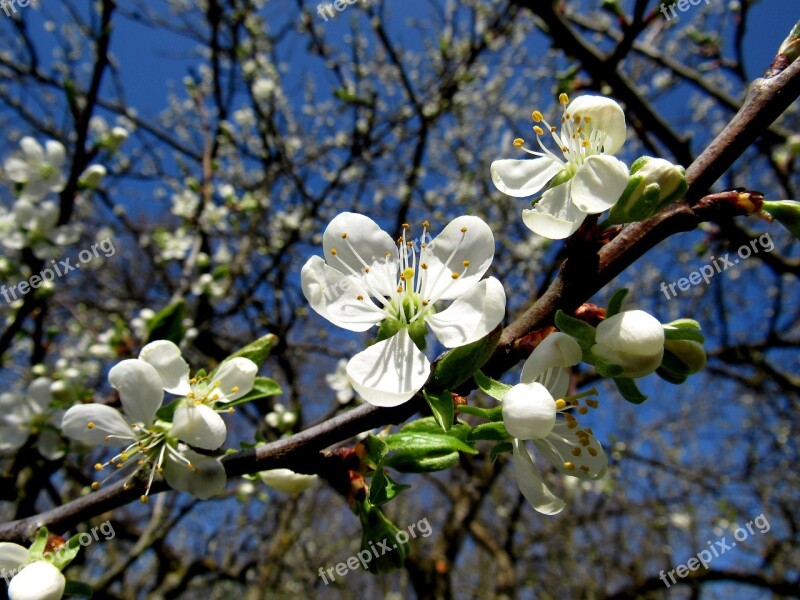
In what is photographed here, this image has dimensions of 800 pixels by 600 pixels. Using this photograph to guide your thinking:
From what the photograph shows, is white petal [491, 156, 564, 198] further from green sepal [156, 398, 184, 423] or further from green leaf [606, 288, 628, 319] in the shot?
green sepal [156, 398, 184, 423]

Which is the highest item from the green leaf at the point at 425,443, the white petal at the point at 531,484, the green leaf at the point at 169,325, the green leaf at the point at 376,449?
the green leaf at the point at 169,325

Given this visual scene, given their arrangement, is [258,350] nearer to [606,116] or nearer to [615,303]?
[615,303]

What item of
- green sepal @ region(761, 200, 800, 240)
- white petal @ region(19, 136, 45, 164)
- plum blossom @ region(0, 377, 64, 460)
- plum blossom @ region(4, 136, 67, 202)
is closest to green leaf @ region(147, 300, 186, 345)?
plum blossom @ region(0, 377, 64, 460)

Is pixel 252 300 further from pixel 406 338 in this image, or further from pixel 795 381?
pixel 795 381

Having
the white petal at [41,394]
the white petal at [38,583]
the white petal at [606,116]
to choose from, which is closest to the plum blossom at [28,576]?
the white petal at [38,583]

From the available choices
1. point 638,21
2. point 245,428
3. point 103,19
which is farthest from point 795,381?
point 245,428

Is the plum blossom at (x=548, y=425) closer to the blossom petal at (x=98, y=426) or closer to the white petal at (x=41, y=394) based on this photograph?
the blossom petal at (x=98, y=426)

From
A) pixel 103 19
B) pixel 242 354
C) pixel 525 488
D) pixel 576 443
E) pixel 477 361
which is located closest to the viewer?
pixel 477 361
